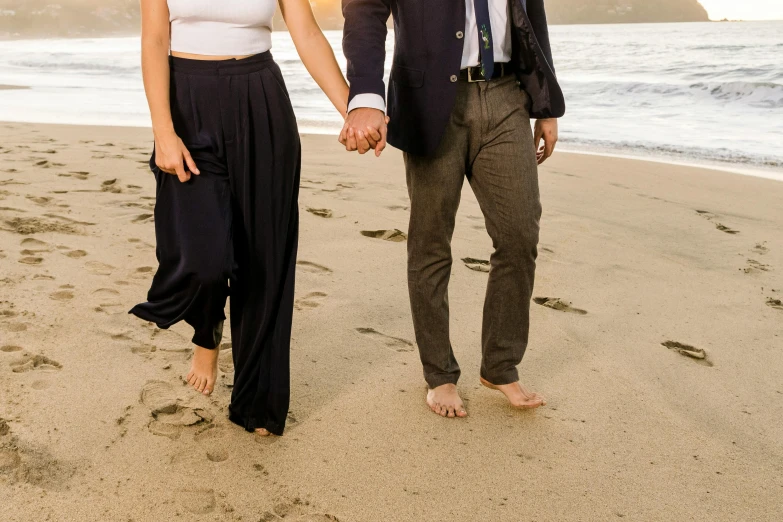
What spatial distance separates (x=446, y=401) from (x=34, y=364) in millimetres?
1499

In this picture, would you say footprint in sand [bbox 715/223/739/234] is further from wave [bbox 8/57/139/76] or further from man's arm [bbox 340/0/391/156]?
wave [bbox 8/57/139/76]

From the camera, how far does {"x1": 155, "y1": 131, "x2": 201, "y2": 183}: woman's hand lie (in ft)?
7.03

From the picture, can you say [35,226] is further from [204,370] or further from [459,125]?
[459,125]

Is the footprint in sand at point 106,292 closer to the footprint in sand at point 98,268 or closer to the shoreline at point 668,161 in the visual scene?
the footprint in sand at point 98,268

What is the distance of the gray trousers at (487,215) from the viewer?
2.49m

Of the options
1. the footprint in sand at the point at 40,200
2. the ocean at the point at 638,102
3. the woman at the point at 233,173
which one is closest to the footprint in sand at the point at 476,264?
the woman at the point at 233,173

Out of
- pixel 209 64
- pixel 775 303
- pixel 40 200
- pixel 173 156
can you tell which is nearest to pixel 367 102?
pixel 209 64

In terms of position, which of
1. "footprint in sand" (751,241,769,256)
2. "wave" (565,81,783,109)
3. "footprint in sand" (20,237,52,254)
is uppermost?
"wave" (565,81,783,109)

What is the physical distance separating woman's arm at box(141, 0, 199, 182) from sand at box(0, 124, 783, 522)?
881mm

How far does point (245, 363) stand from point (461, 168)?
0.96m

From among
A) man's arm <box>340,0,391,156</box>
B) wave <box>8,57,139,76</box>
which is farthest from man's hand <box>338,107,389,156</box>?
wave <box>8,57,139,76</box>

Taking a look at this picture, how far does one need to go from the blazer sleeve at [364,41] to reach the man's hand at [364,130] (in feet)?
0.25

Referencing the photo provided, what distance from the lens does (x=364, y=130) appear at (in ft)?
7.32

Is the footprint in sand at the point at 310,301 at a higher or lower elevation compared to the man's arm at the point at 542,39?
lower
